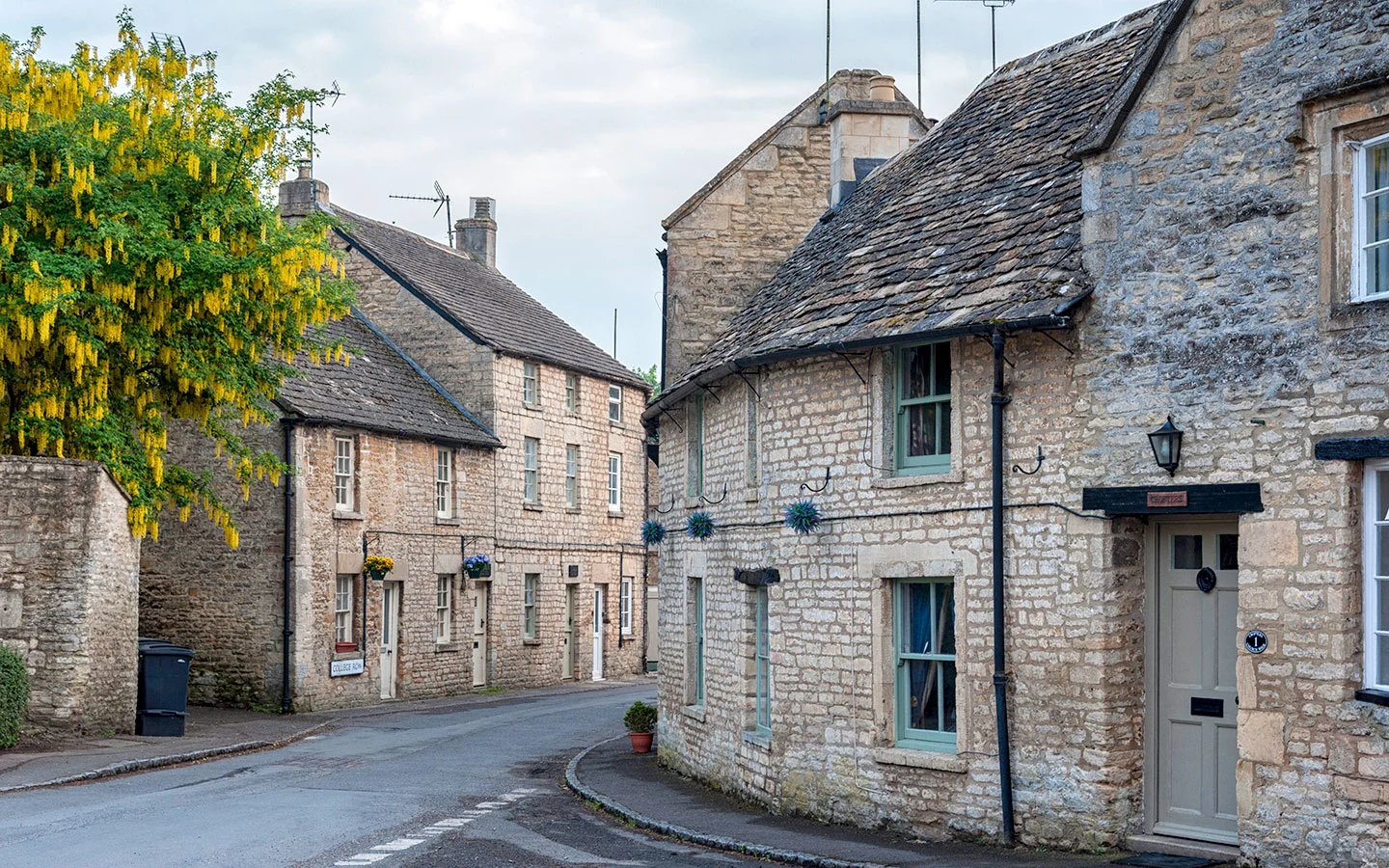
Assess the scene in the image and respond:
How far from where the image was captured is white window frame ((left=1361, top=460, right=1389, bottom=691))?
410 inches

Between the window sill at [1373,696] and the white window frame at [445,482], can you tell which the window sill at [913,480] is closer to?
the window sill at [1373,696]

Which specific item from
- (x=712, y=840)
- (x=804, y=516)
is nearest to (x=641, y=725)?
(x=804, y=516)

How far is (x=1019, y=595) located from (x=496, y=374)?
78.1ft

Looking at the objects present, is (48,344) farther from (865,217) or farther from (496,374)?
(496,374)

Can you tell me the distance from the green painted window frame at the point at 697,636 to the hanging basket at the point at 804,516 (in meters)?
3.98

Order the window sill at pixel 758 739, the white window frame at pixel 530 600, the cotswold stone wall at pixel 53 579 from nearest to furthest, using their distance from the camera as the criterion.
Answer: the window sill at pixel 758 739, the cotswold stone wall at pixel 53 579, the white window frame at pixel 530 600

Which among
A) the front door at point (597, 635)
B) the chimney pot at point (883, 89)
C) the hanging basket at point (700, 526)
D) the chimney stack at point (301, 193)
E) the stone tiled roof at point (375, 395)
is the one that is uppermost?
the chimney stack at point (301, 193)

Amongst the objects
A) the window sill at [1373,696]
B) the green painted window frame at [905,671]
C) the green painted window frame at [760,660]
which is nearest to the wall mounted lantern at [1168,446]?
the window sill at [1373,696]

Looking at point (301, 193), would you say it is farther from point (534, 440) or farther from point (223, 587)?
point (223, 587)

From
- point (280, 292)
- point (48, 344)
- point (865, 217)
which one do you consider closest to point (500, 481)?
point (280, 292)

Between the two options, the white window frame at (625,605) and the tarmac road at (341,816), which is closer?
the tarmac road at (341,816)

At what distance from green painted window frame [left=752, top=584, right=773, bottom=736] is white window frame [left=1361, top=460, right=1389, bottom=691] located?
6.81 metres

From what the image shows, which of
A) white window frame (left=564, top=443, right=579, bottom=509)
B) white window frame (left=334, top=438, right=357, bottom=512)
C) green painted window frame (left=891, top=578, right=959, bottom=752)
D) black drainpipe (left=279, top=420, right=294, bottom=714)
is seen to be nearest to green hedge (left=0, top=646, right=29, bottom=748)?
black drainpipe (left=279, top=420, right=294, bottom=714)

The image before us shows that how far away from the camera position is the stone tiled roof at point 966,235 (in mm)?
12906
